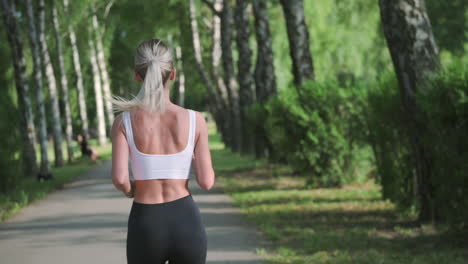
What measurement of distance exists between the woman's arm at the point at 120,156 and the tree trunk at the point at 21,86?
15463mm

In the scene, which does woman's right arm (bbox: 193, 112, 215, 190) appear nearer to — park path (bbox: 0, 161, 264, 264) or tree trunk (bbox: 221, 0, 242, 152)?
park path (bbox: 0, 161, 264, 264)

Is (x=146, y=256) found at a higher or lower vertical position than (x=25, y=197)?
higher

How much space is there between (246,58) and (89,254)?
19.6m

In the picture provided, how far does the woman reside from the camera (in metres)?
3.53

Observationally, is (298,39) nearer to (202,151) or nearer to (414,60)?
(414,60)

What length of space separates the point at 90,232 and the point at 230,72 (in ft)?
73.1

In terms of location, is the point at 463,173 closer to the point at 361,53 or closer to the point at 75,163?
the point at 75,163

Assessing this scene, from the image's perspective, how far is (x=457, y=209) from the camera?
741 centimetres

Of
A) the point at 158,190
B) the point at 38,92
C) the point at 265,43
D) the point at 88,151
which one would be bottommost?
the point at 88,151

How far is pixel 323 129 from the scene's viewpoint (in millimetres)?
14133

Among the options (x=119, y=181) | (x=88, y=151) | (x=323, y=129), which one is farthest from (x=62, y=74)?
(x=119, y=181)

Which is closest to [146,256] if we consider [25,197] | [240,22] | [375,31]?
[25,197]

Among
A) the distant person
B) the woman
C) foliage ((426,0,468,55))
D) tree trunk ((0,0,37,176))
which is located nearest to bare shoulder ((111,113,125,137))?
the woman

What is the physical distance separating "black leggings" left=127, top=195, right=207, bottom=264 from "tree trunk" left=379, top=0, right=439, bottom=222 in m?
5.83
